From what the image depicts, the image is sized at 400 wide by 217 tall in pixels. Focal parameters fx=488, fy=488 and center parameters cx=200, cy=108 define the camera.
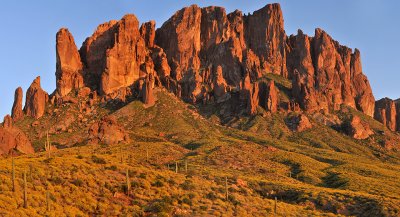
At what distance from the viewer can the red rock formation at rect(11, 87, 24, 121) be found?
613 feet

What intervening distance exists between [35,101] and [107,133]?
213ft

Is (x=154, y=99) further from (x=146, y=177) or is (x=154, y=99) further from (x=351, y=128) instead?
(x=146, y=177)

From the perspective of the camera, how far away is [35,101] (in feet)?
612

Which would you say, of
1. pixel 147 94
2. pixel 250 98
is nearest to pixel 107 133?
pixel 147 94

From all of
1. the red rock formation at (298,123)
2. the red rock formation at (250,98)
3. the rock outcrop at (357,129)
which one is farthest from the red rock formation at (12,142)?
the rock outcrop at (357,129)

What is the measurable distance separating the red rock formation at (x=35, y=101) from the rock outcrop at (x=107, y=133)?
5579cm

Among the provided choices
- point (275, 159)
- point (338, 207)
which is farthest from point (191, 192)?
point (275, 159)

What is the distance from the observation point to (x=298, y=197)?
66812 millimetres

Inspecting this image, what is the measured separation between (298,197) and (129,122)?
383ft

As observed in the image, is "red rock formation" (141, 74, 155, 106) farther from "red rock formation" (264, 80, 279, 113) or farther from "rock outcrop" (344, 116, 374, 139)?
"rock outcrop" (344, 116, 374, 139)

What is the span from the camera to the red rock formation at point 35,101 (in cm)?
18562

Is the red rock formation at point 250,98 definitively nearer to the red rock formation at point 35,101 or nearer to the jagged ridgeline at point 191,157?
the jagged ridgeline at point 191,157

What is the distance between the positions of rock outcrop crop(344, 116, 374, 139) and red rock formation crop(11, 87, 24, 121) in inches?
4943

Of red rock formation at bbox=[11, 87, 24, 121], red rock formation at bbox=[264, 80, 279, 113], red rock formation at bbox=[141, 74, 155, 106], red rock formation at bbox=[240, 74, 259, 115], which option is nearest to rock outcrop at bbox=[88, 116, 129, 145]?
red rock formation at bbox=[141, 74, 155, 106]
